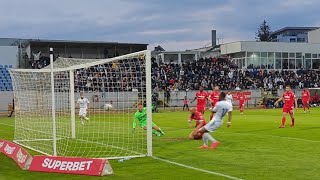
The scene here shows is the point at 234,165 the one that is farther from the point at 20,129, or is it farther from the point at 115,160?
the point at 20,129

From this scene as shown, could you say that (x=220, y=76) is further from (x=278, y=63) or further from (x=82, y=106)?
(x=82, y=106)

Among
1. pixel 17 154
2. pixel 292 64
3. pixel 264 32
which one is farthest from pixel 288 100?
pixel 264 32

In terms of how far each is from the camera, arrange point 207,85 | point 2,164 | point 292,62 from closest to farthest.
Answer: point 2,164 → point 207,85 → point 292,62

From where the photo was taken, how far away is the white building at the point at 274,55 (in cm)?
7394

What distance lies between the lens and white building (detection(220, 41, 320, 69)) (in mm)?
73938

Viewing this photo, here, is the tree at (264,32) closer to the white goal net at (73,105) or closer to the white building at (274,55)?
the white building at (274,55)

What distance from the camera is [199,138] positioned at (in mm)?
18516

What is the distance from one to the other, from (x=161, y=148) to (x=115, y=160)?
300 centimetres

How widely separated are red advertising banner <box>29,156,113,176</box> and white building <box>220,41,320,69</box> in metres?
62.9

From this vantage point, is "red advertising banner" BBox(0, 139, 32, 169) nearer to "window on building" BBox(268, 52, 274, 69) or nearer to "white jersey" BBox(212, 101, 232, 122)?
"white jersey" BBox(212, 101, 232, 122)

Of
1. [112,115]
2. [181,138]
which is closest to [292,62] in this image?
[112,115]

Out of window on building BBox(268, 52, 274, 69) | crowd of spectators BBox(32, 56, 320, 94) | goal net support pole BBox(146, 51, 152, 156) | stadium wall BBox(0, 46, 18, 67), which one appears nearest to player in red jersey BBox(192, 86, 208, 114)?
goal net support pole BBox(146, 51, 152, 156)

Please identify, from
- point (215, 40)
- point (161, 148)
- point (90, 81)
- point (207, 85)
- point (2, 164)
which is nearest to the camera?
point (2, 164)

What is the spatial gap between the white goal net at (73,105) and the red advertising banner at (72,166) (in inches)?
107
